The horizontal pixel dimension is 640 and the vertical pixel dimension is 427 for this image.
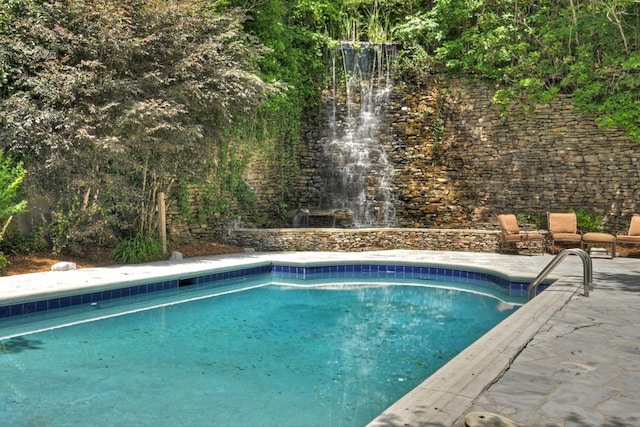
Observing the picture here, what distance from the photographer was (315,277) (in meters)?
10.2

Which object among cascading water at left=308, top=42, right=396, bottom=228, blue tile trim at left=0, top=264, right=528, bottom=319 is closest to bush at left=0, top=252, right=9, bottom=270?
blue tile trim at left=0, top=264, right=528, bottom=319

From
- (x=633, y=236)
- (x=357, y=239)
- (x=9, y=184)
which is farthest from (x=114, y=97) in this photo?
(x=633, y=236)

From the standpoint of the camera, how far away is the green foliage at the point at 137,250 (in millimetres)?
10164

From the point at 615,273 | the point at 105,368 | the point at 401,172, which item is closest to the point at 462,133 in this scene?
the point at 401,172

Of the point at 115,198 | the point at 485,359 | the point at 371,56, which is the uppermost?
the point at 371,56

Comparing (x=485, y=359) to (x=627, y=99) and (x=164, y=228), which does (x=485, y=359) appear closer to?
(x=164, y=228)

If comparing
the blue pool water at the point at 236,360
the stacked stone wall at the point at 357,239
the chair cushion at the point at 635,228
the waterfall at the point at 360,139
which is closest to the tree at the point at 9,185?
the blue pool water at the point at 236,360

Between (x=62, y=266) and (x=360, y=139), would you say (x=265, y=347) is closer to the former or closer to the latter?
(x=62, y=266)

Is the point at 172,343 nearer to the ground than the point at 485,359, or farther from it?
nearer to the ground

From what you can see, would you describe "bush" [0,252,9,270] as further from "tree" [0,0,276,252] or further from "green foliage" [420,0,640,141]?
"green foliage" [420,0,640,141]

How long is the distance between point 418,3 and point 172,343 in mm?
13507

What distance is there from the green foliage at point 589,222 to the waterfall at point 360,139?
14.7 ft

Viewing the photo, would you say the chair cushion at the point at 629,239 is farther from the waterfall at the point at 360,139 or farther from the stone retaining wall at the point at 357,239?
the waterfall at the point at 360,139

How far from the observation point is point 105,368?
4.98 m
